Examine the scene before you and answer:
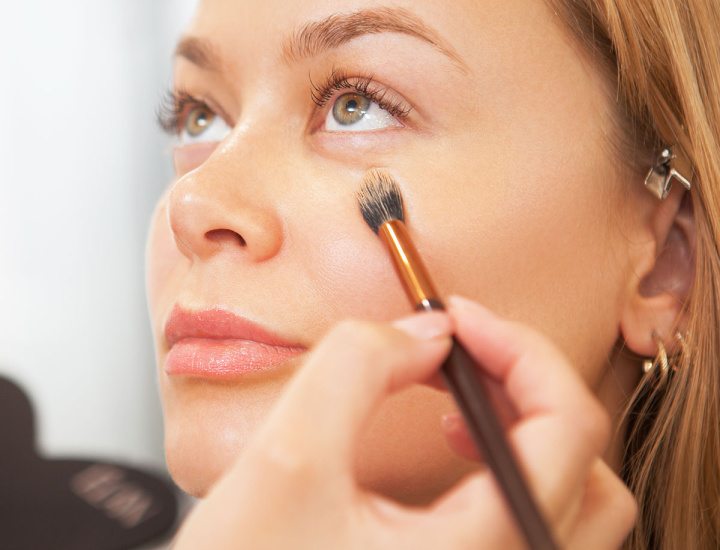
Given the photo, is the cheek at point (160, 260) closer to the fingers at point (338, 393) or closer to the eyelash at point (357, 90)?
the eyelash at point (357, 90)

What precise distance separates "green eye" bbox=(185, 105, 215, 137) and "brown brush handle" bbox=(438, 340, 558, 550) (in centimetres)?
59

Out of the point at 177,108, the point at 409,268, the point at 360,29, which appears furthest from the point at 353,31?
the point at 177,108

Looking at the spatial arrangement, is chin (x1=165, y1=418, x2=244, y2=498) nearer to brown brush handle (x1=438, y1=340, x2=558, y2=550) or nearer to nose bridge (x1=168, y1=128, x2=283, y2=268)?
nose bridge (x1=168, y1=128, x2=283, y2=268)

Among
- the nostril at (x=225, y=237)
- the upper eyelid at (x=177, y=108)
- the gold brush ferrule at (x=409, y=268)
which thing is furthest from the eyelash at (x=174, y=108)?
the gold brush ferrule at (x=409, y=268)

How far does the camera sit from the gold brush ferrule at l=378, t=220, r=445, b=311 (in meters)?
0.47

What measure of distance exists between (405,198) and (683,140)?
0.31m

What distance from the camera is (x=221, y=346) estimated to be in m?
0.64

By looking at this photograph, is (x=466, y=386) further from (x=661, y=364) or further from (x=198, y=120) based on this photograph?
(x=198, y=120)

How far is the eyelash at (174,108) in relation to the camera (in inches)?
34.9

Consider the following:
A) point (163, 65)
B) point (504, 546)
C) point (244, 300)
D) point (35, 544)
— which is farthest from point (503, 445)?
point (163, 65)

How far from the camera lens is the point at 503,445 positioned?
0.35 metres

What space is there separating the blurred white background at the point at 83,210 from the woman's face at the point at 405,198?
2.68ft

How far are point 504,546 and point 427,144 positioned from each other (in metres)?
0.40

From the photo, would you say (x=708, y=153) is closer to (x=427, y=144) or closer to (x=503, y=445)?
(x=427, y=144)
